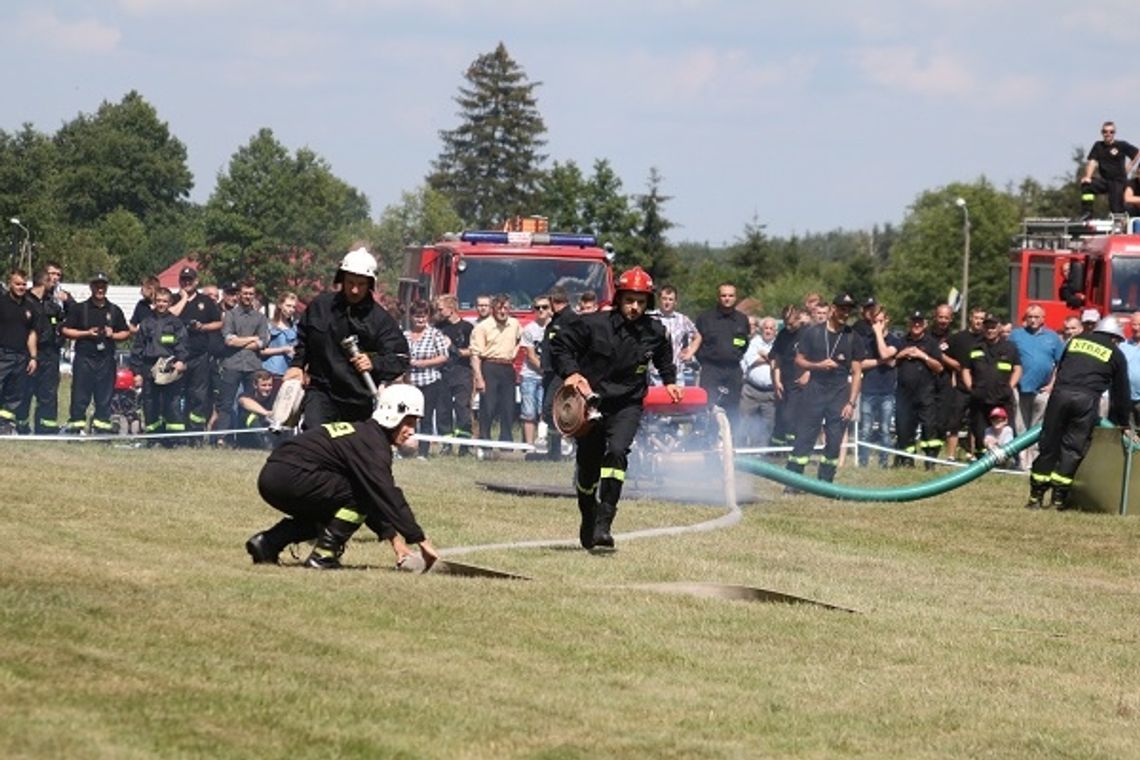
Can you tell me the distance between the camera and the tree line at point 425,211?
99750 millimetres

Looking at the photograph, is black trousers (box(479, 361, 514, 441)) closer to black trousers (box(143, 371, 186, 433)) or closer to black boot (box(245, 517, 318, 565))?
black trousers (box(143, 371, 186, 433))

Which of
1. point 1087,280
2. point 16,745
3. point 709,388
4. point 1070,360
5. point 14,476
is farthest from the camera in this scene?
point 1087,280

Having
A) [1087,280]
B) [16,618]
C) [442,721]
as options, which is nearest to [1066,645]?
[442,721]

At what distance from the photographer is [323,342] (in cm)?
1362

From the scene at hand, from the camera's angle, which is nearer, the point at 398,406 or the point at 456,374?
the point at 398,406

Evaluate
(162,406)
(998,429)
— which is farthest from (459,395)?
(998,429)

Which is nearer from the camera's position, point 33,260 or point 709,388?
point 709,388

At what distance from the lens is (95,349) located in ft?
81.3

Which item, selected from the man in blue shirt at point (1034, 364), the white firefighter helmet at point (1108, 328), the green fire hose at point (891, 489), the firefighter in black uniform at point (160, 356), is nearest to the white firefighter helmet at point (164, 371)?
the firefighter in black uniform at point (160, 356)

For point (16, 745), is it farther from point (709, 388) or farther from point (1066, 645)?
point (709, 388)

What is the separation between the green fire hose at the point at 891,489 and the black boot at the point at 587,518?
5.37 metres

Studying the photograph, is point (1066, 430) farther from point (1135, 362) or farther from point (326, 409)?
point (326, 409)

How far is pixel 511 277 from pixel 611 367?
42.7 feet

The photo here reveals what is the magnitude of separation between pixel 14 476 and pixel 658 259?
82.2 metres
